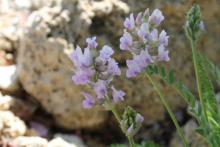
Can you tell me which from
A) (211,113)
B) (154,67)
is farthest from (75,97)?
(154,67)

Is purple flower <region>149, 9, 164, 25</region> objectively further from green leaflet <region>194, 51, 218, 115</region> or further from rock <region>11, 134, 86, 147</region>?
rock <region>11, 134, 86, 147</region>

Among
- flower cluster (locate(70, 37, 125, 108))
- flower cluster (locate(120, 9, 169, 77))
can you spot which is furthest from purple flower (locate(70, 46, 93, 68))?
flower cluster (locate(120, 9, 169, 77))

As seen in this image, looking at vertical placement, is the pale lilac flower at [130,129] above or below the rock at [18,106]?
above

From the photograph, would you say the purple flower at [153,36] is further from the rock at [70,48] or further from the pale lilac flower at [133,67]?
the rock at [70,48]

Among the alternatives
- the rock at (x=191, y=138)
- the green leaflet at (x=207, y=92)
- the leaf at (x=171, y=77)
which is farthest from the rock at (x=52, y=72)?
the leaf at (x=171, y=77)

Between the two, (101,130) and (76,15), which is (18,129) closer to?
(101,130)

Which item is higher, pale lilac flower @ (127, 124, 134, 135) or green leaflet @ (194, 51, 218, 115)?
pale lilac flower @ (127, 124, 134, 135)
